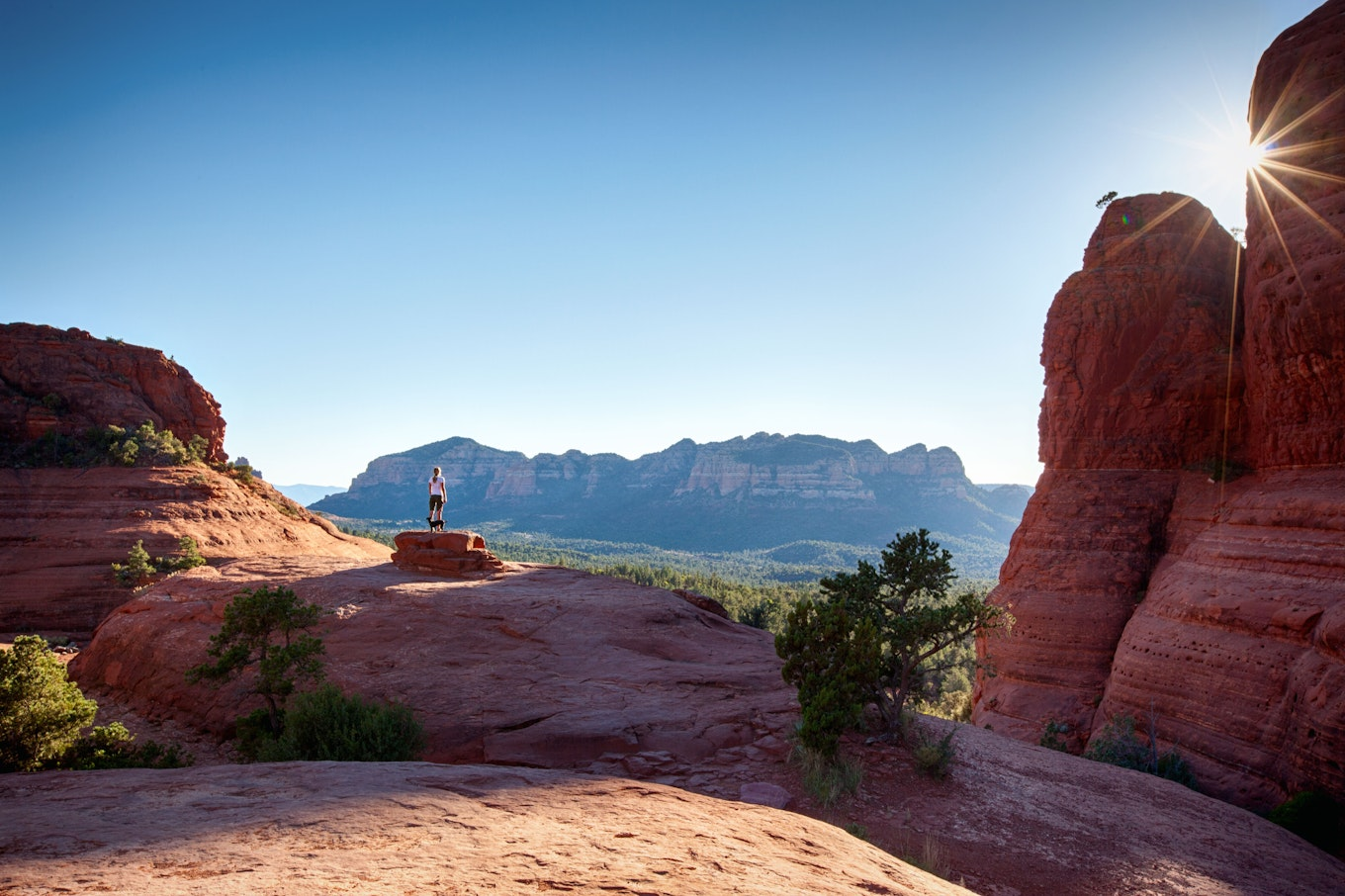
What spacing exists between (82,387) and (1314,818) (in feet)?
194

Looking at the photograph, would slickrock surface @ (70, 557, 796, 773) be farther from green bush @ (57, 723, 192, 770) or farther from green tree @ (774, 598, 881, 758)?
green bush @ (57, 723, 192, 770)

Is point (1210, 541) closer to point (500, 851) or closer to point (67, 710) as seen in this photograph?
point (500, 851)

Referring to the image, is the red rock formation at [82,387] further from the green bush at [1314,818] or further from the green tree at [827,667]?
the green bush at [1314,818]

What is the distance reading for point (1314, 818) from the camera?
15.1 metres

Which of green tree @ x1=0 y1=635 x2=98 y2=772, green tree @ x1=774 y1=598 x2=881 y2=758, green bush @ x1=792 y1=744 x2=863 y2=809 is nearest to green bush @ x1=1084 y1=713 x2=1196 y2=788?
green tree @ x1=774 y1=598 x2=881 y2=758

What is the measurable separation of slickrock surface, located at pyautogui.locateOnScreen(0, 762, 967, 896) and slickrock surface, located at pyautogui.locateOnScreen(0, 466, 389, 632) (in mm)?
26593

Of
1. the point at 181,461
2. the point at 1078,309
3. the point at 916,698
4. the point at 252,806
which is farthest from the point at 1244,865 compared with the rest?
the point at 181,461

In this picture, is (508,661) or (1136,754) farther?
(1136,754)

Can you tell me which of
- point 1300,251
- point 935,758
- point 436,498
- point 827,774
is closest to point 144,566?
point 436,498

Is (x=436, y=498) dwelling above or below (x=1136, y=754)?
above

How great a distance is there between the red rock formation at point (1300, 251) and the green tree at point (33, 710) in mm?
32779

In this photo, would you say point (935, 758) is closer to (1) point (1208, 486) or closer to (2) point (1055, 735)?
(2) point (1055, 735)

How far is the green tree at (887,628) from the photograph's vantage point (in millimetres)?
12188

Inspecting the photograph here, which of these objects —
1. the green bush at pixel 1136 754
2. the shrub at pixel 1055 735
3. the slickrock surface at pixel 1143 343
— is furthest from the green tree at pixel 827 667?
the slickrock surface at pixel 1143 343
